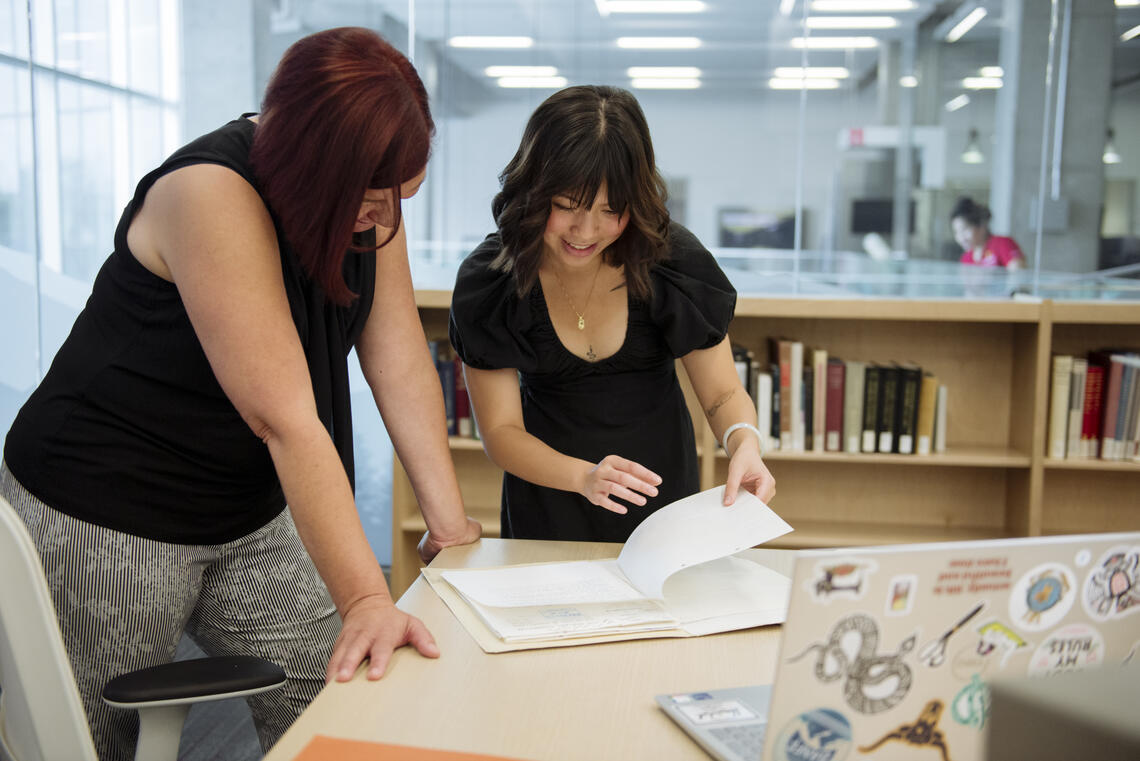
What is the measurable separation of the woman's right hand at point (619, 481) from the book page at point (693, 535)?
0.15 feet

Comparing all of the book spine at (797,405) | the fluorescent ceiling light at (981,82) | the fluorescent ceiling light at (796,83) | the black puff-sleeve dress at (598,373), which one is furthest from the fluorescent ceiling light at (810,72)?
the black puff-sleeve dress at (598,373)

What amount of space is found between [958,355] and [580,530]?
6.32 ft

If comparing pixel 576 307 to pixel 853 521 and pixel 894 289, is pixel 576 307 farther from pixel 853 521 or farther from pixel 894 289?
pixel 894 289

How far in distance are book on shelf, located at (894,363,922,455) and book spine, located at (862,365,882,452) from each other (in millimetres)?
66

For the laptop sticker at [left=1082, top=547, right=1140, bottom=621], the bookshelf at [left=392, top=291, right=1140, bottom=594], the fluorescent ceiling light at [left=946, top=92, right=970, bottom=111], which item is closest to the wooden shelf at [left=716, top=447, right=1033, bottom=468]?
the bookshelf at [left=392, top=291, right=1140, bottom=594]

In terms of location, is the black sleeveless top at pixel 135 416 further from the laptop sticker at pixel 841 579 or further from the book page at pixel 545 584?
the laptop sticker at pixel 841 579

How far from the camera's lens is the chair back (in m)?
0.92

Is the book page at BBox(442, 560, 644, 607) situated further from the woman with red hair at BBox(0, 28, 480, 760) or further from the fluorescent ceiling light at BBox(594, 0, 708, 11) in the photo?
the fluorescent ceiling light at BBox(594, 0, 708, 11)

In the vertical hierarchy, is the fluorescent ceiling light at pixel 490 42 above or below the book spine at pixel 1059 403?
above

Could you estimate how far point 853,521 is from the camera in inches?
134

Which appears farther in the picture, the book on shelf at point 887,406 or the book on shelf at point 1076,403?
the book on shelf at point 887,406

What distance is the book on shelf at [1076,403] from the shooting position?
9.98 feet

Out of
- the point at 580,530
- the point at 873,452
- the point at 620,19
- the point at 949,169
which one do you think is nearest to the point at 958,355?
the point at 873,452

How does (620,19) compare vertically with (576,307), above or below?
above
